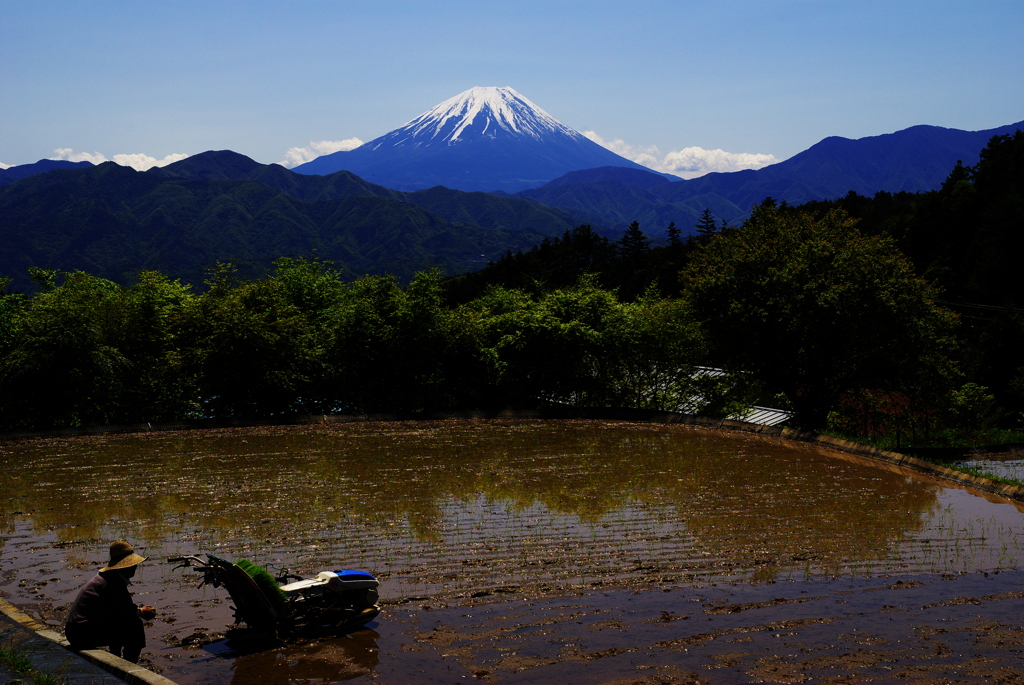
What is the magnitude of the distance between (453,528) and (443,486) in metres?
3.24

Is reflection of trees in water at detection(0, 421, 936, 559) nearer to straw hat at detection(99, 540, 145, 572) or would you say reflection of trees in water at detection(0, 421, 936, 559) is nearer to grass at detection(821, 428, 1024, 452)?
grass at detection(821, 428, 1024, 452)

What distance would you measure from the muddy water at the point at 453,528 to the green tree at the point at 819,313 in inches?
128

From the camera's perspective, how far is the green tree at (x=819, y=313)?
20.4 m

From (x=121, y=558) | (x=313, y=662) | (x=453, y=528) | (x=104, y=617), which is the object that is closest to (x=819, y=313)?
(x=453, y=528)

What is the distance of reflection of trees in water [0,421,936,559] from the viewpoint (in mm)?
11867

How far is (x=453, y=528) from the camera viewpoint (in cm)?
1199

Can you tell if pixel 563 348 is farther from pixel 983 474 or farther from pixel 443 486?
pixel 983 474

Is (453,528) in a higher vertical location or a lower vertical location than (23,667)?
lower

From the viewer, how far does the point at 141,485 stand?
1510 centimetres

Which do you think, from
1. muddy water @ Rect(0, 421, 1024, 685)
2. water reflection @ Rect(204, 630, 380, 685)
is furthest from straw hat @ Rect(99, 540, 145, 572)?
water reflection @ Rect(204, 630, 380, 685)

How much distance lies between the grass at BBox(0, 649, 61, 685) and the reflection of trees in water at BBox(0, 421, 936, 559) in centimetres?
455

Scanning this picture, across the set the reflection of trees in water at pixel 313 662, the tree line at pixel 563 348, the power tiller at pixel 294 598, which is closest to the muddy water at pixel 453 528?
the reflection of trees in water at pixel 313 662

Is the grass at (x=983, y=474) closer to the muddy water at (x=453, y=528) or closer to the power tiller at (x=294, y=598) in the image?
the muddy water at (x=453, y=528)

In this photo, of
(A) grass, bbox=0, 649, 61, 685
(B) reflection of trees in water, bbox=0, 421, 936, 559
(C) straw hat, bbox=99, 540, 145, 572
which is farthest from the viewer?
(B) reflection of trees in water, bbox=0, 421, 936, 559
